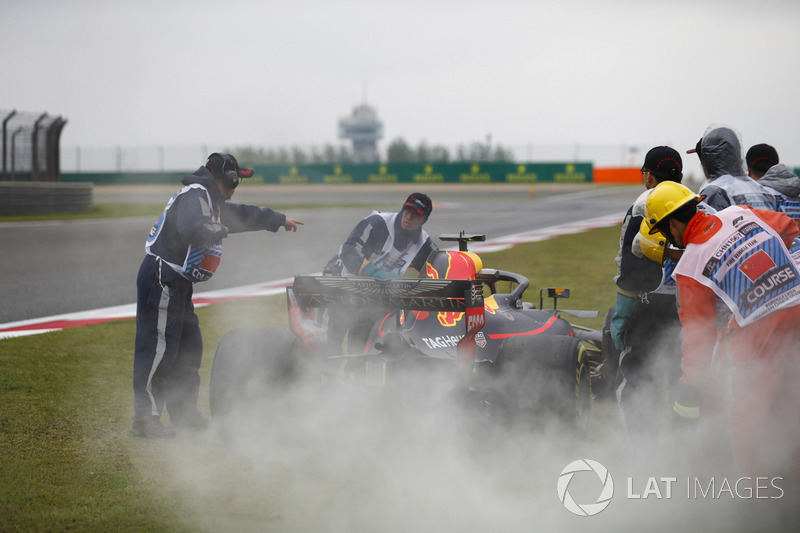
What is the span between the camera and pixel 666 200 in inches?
144

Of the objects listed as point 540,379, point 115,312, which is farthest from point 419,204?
point 115,312

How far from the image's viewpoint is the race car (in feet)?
14.9

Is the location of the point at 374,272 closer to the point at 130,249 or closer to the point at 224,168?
the point at 224,168

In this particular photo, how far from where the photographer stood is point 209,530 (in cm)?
356

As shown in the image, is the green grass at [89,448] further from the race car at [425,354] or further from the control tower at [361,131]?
the control tower at [361,131]

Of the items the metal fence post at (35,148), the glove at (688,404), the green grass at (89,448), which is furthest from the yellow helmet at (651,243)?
the metal fence post at (35,148)

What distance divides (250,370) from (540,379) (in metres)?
1.67

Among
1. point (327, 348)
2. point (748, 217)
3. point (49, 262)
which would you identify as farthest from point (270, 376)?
point (49, 262)

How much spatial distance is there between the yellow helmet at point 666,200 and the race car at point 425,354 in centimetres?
114

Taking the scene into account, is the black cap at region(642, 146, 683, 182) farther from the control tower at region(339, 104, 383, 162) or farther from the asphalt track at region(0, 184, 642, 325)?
the control tower at region(339, 104, 383, 162)

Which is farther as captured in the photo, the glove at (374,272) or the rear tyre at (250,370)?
the glove at (374,272)

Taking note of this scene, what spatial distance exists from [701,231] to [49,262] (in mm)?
11355

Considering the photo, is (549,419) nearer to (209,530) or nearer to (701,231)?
(701,231)

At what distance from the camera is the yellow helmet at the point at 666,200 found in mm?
3619
